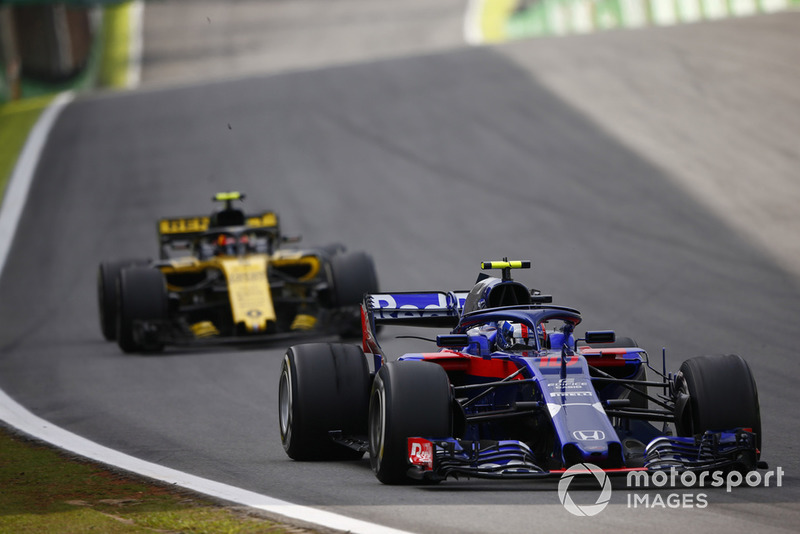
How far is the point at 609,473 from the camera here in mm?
8859

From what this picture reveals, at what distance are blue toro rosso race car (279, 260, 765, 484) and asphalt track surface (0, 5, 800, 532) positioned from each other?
27 centimetres

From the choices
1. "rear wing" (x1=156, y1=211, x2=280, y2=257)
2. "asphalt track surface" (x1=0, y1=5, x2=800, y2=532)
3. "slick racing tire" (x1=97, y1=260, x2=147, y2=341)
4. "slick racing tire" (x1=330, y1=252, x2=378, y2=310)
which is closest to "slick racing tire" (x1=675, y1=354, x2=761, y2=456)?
"asphalt track surface" (x1=0, y1=5, x2=800, y2=532)

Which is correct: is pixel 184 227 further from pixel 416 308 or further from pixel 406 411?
pixel 406 411

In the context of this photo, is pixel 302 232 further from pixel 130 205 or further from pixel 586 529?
pixel 586 529

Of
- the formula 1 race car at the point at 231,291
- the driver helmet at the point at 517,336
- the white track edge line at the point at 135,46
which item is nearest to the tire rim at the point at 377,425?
the driver helmet at the point at 517,336

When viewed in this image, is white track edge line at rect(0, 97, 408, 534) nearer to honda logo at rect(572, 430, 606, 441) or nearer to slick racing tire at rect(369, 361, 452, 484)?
slick racing tire at rect(369, 361, 452, 484)

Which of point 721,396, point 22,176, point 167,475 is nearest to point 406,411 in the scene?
point 167,475

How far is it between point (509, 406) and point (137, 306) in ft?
32.3

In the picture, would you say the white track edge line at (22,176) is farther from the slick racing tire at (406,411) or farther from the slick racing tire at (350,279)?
the slick racing tire at (406,411)

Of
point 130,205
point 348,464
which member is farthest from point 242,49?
point 348,464

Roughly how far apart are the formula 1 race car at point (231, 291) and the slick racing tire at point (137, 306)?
0.05ft

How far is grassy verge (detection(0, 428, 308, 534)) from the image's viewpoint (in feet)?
26.1

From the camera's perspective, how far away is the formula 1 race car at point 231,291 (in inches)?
736

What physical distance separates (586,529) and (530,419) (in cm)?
208
